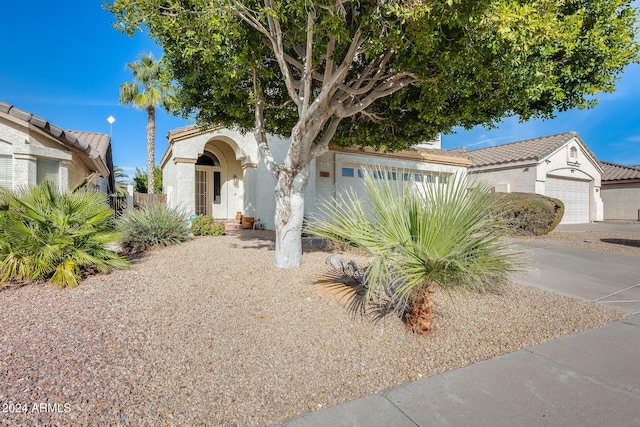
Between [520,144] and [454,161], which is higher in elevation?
[520,144]

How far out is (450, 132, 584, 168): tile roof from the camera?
1717 cm

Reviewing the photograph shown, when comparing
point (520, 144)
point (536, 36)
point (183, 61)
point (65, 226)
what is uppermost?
point (520, 144)

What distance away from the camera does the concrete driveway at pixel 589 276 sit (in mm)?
5484

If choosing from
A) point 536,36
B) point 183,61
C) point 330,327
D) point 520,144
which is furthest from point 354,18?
point 520,144

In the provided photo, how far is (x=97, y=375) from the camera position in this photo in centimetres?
283

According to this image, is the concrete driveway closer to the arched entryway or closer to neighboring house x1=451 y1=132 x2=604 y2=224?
neighboring house x1=451 y1=132 x2=604 y2=224

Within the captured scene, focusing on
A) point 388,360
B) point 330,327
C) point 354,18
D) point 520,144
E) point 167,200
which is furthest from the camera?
point 520,144

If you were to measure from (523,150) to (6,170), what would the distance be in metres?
22.9

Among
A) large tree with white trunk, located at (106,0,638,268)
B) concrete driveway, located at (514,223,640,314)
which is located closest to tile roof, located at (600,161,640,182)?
concrete driveway, located at (514,223,640,314)

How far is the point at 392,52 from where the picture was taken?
5.56m

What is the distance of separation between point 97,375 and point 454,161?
16.6 m

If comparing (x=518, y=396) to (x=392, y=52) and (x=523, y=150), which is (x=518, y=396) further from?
(x=523, y=150)

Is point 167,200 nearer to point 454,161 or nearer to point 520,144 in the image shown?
point 454,161

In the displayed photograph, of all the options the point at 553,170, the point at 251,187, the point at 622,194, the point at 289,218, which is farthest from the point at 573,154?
the point at 289,218
